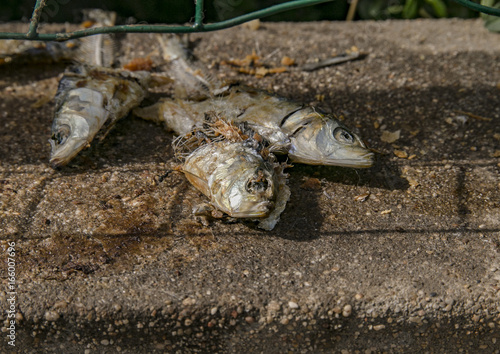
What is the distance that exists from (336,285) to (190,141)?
4.15 ft

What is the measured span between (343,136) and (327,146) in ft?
0.40

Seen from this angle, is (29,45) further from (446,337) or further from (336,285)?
(446,337)

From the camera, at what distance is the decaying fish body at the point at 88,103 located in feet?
10.1

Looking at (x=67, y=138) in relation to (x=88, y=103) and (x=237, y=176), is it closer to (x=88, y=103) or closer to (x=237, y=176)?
(x=88, y=103)

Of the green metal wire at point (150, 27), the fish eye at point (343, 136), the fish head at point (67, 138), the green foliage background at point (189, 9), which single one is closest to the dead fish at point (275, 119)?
the fish eye at point (343, 136)

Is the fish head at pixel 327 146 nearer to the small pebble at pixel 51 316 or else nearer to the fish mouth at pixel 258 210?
the fish mouth at pixel 258 210

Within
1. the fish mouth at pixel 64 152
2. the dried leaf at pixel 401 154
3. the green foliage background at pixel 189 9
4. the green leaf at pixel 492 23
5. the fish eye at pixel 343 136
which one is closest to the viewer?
the fish eye at pixel 343 136

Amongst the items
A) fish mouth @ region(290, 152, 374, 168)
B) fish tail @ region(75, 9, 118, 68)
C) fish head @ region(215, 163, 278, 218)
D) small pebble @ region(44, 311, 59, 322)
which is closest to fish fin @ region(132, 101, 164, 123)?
fish tail @ region(75, 9, 118, 68)

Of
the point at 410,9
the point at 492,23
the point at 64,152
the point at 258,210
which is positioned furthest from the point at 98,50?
the point at 492,23

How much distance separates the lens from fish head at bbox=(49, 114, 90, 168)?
3043 mm

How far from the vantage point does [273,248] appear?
104 inches

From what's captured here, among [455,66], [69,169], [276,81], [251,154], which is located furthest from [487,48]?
[69,169]

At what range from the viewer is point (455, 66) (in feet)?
13.5

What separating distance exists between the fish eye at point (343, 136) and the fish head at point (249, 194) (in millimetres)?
507
